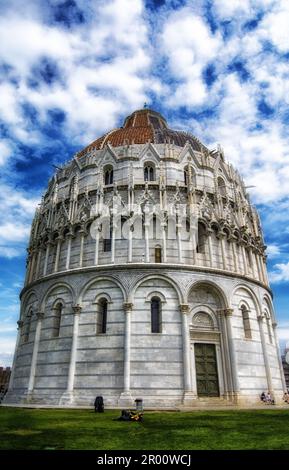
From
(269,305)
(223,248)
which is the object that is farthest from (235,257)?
(269,305)

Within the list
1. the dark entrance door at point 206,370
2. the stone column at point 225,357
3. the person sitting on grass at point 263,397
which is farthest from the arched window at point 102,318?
the person sitting on grass at point 263,397

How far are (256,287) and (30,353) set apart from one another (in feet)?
59.9

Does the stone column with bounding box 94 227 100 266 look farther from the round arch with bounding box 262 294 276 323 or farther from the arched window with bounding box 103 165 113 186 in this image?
the round arch with bounding box 262 294 276 323

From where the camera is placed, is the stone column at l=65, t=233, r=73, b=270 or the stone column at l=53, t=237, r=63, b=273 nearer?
the stone column at l=65, t=233, r=73, b=270

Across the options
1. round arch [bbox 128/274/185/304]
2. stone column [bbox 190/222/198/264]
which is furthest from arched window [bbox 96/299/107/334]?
stone column [bbox 190/222/198/264]

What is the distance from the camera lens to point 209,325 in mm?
25719

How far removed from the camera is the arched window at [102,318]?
2472 centimetres

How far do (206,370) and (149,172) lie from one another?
16.4m

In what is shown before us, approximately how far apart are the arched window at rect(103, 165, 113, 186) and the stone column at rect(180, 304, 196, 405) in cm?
1302

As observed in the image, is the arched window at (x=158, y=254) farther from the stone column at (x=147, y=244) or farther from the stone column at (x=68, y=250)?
the stone column at (x=68, y=250)

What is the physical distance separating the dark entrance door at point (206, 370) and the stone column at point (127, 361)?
187 inches

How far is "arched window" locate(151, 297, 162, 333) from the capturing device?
24.2 m

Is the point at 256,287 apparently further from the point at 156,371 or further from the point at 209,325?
the point at 156,371
